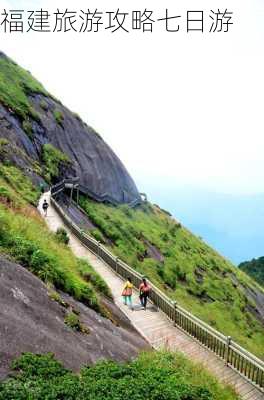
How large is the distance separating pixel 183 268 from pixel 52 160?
56.4ft

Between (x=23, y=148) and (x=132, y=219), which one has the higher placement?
(x=23, y=148)

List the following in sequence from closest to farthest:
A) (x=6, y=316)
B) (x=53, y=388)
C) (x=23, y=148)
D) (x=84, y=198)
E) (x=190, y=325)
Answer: (x=53, y=388)
(x=6, y=316)
(x=190, y=325)
(x=23, y=148)
(x=84, y=198)

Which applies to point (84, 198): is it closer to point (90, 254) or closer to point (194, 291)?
point (194, 291)

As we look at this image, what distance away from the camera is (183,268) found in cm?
4078

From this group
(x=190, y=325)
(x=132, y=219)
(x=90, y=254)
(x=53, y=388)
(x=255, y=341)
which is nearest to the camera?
(x=53, y=388)

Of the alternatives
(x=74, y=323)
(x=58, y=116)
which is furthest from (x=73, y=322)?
(x=58, y=116)

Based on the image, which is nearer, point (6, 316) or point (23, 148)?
point (6, 316)

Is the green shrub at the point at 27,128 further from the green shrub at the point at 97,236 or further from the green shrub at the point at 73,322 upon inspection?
the green shrub at the point at 73,322

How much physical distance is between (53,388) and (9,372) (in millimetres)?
983

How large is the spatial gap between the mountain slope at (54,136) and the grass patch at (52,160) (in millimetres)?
199

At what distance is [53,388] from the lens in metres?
8.63

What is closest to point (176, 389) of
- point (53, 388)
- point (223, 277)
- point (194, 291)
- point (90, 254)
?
point (53, 388)

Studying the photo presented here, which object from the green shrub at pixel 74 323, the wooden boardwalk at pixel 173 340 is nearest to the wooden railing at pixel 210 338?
the wooden boardwalk at pixel 173 340

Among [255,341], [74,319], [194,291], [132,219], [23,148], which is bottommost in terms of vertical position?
[255,341]
